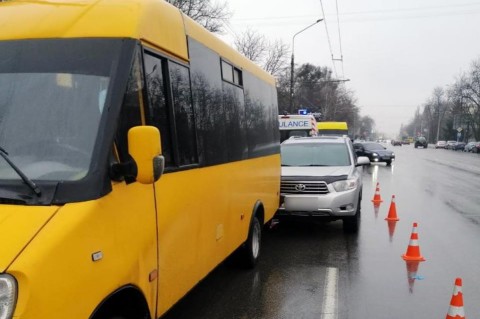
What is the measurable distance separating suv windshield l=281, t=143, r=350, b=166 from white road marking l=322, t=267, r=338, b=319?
11.8 ft

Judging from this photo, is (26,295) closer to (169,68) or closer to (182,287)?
(182,287)

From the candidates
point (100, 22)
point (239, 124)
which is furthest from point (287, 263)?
point (100, 22)

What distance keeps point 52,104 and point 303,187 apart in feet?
20.6

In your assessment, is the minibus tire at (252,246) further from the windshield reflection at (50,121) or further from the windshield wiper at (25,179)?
the windshield wiper at (25,179)

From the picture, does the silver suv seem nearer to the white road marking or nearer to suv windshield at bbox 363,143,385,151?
the white road marking

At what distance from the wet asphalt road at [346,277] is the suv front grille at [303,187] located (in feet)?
2.77

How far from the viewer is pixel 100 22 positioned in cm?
307

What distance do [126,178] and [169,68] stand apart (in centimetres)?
118

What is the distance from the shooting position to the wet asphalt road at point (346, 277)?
5.14 meters

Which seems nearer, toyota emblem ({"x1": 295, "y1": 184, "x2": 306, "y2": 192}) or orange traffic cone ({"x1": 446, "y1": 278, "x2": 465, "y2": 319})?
orange traffic cone ({"x1": 446, "y1": 278, "x2": 465, "y2": 319})

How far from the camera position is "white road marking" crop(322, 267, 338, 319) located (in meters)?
5.01

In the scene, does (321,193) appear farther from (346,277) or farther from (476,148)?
(476,148)

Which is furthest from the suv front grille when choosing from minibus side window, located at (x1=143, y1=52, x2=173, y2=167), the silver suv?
minibus side window, located at (x1=143, y1=52, x2=173, y2=167)

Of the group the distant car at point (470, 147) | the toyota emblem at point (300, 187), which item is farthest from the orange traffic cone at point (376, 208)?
the distant car at point (470, 147)
